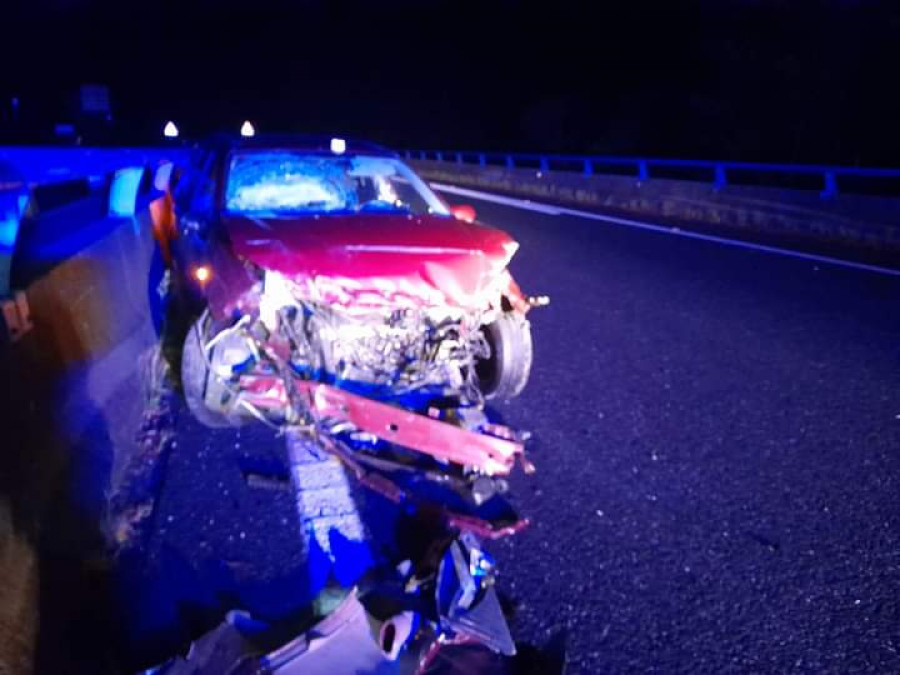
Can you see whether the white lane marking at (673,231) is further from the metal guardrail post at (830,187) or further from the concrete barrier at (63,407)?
the concrete barrier at (63,407)

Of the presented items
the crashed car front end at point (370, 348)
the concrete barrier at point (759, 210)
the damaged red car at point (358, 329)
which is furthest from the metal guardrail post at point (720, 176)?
the crashed car front end at point (370, 348)

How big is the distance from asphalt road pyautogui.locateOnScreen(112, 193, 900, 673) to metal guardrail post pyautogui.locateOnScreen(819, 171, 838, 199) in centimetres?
771

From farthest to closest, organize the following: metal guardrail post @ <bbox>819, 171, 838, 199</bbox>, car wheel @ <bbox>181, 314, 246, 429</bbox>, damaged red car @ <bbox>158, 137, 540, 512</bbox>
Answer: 1. metal guardrail post @ <bbox>819, 171, 838, 199</bbox>
2. car wheel @ <bbox>181, 314, 246, 429</bbox>
3. damaged red car @ <bbox>158, 137, 540, 512</bbox>

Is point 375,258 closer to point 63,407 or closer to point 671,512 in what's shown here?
point 63,407

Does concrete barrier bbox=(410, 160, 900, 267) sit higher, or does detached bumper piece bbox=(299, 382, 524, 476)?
concrete barrier bbox=(410, 160, 900, 267)

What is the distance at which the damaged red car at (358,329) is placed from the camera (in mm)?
3748

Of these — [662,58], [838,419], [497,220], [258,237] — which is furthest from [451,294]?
[662,58]

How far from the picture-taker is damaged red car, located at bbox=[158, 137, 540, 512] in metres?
3.75

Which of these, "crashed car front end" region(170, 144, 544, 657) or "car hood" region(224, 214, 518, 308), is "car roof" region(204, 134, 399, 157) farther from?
"car hood" region(224, 214, 518, 308)

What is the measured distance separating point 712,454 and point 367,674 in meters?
2.60

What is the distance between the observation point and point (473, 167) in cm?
2977

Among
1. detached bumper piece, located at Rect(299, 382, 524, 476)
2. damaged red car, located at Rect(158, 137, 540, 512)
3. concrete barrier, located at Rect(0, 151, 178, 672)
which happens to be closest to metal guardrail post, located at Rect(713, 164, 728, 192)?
damaged red car, located at Rect(158, 137, 540, 512)

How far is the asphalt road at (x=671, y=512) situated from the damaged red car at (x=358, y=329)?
1.16 feet

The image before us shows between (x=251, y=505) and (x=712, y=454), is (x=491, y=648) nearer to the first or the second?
(x=251, y=505)
